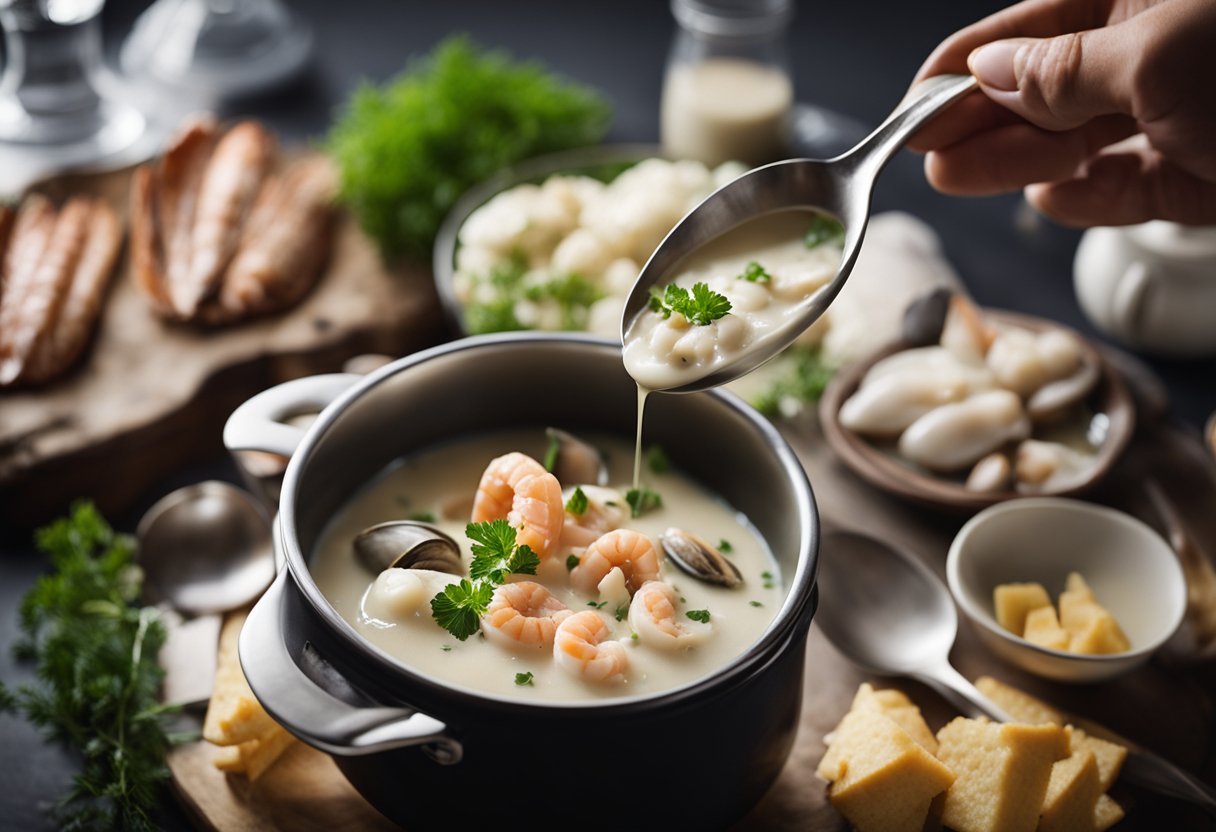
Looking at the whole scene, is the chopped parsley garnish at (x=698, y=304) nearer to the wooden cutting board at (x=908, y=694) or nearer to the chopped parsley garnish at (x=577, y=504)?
the chopped parsley garnish at (x=577, y=504)

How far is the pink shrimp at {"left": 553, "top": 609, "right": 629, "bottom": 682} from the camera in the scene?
201 centimetres

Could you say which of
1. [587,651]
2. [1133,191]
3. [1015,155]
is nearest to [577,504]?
[587,651]

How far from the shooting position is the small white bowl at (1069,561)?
2.53m

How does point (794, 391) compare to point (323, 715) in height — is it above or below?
below

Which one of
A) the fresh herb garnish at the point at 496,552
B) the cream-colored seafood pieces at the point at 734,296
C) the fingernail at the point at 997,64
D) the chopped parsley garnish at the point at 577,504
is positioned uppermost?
the fingernail at the point at 997,64

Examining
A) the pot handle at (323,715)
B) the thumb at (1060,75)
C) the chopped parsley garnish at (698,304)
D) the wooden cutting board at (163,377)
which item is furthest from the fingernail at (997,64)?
the wooden cutting board at (163,377)

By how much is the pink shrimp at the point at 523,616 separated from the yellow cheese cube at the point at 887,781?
539 mm

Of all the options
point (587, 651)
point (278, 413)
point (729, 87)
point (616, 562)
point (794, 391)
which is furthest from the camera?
point (729, 87)

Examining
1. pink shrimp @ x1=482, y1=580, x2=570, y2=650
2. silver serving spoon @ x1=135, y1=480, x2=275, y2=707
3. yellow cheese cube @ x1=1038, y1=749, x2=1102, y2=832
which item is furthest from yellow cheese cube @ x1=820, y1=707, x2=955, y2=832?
silver serving spoon @ x1=135, y1=480, x2=275, y2=707

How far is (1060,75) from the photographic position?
2.30 metres

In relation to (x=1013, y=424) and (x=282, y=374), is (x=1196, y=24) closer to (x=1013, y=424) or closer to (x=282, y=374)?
(x=1013, y=424)

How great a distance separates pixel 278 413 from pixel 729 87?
2227mm

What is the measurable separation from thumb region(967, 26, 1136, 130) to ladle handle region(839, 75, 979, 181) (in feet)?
0.19

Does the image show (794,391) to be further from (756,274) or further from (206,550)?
(206,550)
